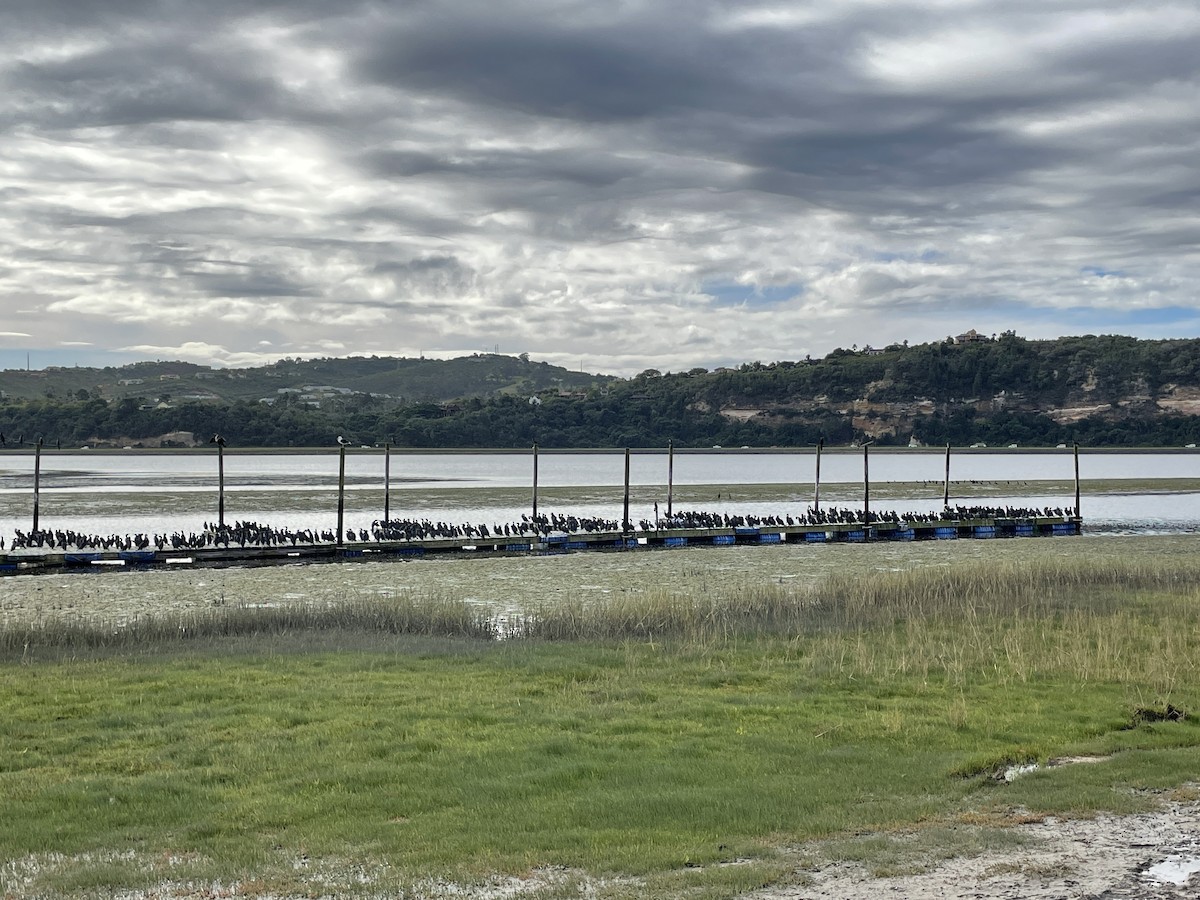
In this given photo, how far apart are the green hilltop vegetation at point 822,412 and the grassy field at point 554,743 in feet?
469

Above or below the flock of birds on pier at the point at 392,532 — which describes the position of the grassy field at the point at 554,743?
above

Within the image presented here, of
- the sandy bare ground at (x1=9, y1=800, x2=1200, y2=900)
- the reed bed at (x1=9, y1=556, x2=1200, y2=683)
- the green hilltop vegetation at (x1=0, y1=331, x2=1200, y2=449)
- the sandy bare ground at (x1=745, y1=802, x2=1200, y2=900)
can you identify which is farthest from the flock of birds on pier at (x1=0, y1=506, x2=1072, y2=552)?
the green hilltop vegetation at (x1=0, y1=331, x2=1200, y2=449)

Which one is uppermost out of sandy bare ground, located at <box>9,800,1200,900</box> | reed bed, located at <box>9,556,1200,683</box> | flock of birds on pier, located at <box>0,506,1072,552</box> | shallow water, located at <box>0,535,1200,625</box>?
sandy bare ground, located at <box>9,800,1200,900</box>

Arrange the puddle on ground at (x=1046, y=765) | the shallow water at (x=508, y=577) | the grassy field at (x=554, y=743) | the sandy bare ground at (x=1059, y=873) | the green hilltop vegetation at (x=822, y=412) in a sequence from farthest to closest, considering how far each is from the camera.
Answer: the green hilltop vegetation at (x=822, y=412) < the shallow water at (x=508, y=577) < the puddle on ground at (x=1046, y=765) < the grassy field at (x=554, y=743) < the sandy bare ground at (x=1059, y=873)

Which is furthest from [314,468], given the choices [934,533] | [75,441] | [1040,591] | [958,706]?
[958,706]

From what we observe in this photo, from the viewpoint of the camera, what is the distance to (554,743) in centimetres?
1155

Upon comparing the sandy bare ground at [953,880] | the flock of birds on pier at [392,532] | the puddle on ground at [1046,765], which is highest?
the sandy bare ground at [953,880]

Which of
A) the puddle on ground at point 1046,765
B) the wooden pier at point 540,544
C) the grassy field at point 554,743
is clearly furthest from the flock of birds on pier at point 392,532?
the puddle on ground at point 1046,765

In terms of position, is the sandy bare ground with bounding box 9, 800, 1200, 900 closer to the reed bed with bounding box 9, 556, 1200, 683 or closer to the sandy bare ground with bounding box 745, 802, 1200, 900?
the sandy bare ground with bounding box 745, 802, 1200, 900

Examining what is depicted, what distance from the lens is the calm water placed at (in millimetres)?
57125

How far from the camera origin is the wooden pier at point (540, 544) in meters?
35.6

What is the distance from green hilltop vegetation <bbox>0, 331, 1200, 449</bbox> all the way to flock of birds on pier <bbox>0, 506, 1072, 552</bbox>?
4503 inches

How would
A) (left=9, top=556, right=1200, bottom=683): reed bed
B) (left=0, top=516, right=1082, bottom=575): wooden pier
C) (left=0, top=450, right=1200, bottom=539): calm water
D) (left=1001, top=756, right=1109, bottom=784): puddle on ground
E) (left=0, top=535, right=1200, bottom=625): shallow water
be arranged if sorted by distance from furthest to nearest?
(left=0, top=450, right=1200, bottom=539): calm water < (left=0, top=516, right=1082, bottom=575): wooden pier < (left=0, top=535, right=1200, bottom=625): shallow water < (left=9, top=556, right=1200, bottom=683): reed bed < (left=1001, top=756, right=1109, bottom=784): puddle on ground

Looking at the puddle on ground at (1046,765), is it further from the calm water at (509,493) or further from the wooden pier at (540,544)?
the calm water at (509,493)
